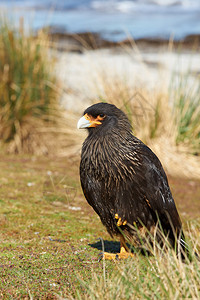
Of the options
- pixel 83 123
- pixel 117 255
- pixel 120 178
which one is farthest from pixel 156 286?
pixel 83 123

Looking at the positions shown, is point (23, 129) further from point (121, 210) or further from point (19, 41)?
point (121, 210)

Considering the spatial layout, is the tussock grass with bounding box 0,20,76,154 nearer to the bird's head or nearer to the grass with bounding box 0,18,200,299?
the grass with bounding box 0,18,200,299

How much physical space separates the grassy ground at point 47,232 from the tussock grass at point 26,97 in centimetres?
101

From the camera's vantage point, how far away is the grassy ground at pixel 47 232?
11.5ft

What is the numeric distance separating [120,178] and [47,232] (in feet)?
4.68

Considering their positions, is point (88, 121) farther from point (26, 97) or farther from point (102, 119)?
point (26, 97)

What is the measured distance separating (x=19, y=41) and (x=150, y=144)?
355 centimetres

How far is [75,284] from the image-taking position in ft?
11.4

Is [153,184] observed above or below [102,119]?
below

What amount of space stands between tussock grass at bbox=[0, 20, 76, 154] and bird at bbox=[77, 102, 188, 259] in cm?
471

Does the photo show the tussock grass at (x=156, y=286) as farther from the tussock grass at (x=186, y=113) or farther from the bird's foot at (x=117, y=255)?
the tussock grass at (x=186, y=113)

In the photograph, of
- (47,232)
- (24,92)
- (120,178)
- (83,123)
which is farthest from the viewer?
(24,92)

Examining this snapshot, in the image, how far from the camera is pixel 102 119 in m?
4.09

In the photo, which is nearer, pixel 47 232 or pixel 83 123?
pixel 83 123
